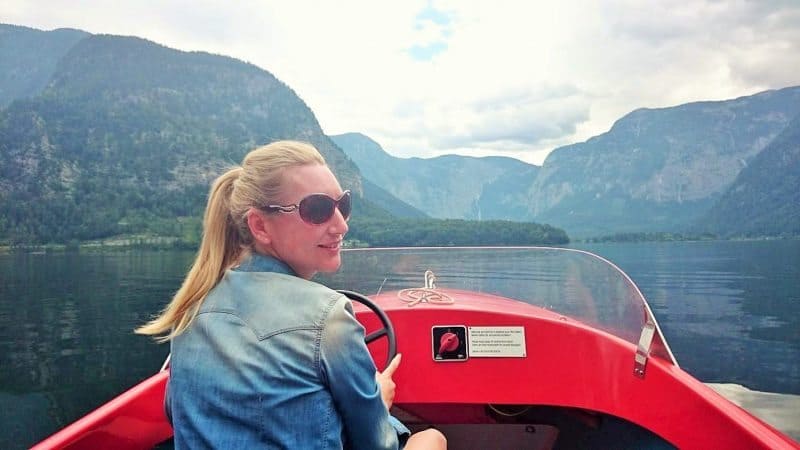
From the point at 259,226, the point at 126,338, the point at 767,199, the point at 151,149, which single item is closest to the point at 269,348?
the point at 259,226

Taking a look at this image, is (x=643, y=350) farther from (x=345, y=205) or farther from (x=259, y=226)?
(x=259, y=226)

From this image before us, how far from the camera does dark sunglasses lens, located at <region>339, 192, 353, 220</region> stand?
5.89 feet

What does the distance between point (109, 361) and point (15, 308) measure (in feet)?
55.4

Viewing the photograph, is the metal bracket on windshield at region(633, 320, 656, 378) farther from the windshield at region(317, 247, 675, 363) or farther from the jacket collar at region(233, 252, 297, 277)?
the jacket collar at region(233, 252, 297, 277)

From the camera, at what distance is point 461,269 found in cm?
370

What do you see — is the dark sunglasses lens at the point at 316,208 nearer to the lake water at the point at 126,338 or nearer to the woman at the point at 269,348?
the woman at the point at 269,348

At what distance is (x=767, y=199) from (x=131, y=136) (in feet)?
506

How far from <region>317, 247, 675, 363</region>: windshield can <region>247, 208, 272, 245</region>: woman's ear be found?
5.33 ft

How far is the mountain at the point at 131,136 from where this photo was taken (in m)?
110

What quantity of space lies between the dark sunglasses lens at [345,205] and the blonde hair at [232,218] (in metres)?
0.14

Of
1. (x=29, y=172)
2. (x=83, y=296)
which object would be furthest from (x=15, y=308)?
(x=29, y=172)

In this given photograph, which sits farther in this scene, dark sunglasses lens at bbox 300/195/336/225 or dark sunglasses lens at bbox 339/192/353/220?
dark sunglasses lens at bbox 339/192/353/220

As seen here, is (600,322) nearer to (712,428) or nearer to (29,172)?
(712,428)

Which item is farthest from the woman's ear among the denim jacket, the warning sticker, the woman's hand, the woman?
the warning sticker
